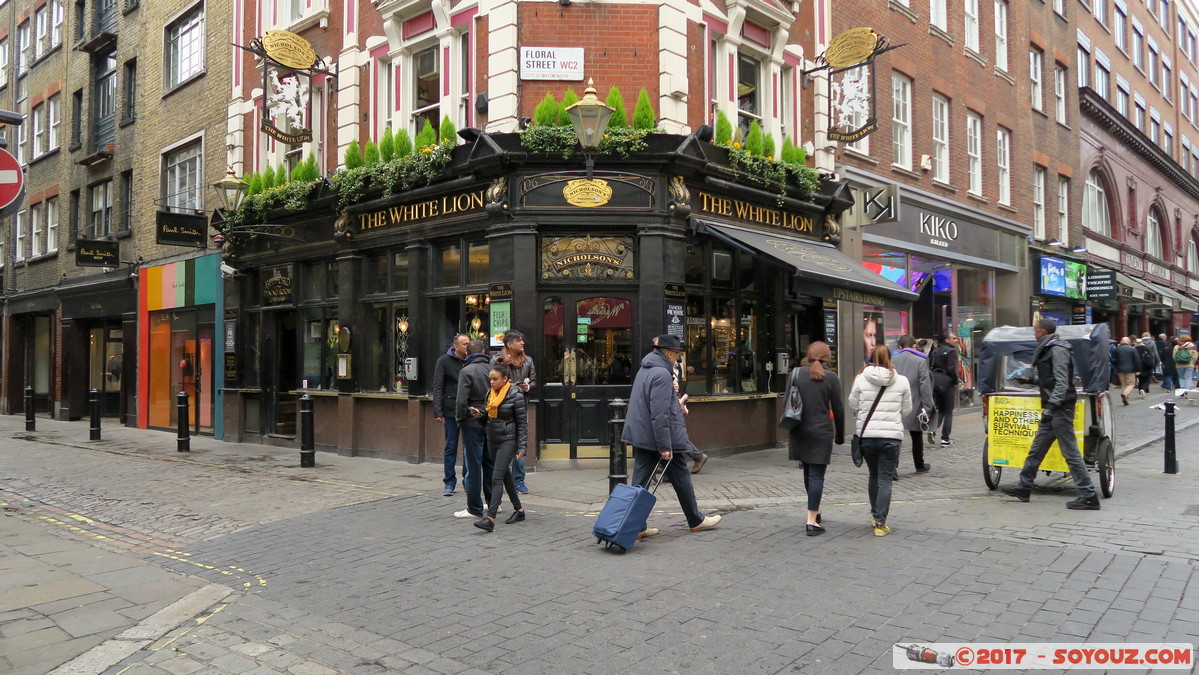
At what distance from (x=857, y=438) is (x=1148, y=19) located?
3303cm

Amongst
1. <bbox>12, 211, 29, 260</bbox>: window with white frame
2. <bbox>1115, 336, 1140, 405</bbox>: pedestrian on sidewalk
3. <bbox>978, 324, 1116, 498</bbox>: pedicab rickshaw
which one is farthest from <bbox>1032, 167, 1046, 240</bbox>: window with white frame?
<bbox>12, 211, 29, 260</bbox>: window with white frame

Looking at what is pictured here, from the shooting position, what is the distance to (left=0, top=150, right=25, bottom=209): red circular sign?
17.1ft

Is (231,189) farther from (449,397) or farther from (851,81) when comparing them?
(851,81)

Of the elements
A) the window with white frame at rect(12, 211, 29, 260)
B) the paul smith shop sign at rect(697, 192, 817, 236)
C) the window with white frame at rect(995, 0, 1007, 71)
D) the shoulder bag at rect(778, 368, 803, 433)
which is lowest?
the shoulder bag at rect(778, 368, 803, 433)

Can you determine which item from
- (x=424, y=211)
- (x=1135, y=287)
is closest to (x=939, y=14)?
(x=424, y=211)

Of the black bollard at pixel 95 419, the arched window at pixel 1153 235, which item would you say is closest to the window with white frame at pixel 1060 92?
the arched window at pixel 1153 235

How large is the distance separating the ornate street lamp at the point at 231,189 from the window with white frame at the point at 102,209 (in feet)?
25.5

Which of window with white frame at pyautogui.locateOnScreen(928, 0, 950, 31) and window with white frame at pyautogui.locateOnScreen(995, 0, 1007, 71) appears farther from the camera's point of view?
window with white frame at pyautogui.locateOnScreen(995, 0, 1007, 71)

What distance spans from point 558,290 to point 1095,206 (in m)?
22.4

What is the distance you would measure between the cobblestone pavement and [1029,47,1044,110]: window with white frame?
50.2 ft

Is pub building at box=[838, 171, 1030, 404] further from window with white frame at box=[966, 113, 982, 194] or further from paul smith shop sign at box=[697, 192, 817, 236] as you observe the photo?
paul smith shop sign at box=[697, 192, 817, 236]

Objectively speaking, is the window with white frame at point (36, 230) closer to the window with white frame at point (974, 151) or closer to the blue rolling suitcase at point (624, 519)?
the blue rolling suitcase at point (624, 519)

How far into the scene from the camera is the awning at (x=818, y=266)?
1141 centimetres

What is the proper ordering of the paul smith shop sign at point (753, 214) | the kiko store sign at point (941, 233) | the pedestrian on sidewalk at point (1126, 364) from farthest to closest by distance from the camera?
the pedestrian on sidewalk at point (1126, 364), the kiko store sign at point (941, 233), the paul smith shop sign at point (753, 214)
